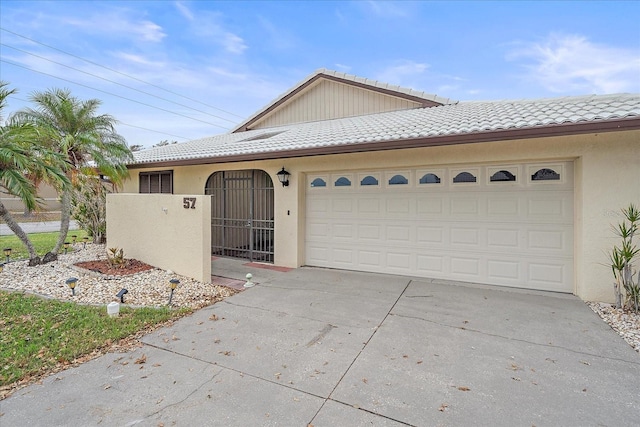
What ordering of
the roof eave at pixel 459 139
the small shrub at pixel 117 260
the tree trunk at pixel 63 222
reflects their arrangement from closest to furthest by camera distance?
the roof eave at pixel 459 139 → the small shrub at pixel 117 260 → the tree trunk at pixel 63 222

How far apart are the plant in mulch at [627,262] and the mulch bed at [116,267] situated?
9224 millimetres

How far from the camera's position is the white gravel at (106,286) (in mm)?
5734

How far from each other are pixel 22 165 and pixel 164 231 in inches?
117

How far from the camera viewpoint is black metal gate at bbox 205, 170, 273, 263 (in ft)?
30.7

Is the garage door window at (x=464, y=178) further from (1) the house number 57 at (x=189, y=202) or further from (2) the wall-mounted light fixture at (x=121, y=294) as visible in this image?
(2) the wall-mounted light fixture at (x=121, y=294)

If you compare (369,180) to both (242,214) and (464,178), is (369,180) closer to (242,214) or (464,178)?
(464,178)

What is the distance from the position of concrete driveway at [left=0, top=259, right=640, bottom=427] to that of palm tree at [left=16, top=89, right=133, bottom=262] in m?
6.54

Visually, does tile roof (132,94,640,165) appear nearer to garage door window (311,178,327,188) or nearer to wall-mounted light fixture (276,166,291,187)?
wall-mounted light fixture (276,166,291,187)

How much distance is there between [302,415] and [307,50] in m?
18.9

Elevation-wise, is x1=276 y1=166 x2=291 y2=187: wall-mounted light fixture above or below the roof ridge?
below

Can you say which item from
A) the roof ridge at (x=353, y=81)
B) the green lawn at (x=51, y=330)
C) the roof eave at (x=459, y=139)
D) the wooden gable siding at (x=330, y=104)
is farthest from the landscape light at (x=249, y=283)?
the roof ridge at (x=353, y=81)

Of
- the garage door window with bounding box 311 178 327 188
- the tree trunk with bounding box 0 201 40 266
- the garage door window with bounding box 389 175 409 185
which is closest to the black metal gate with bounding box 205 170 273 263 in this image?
the garage door window with bounding box 311 178 327 188

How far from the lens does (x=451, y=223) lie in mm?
7078

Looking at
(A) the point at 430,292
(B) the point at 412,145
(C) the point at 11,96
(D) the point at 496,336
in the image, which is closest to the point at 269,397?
(D) the point at 496,336
